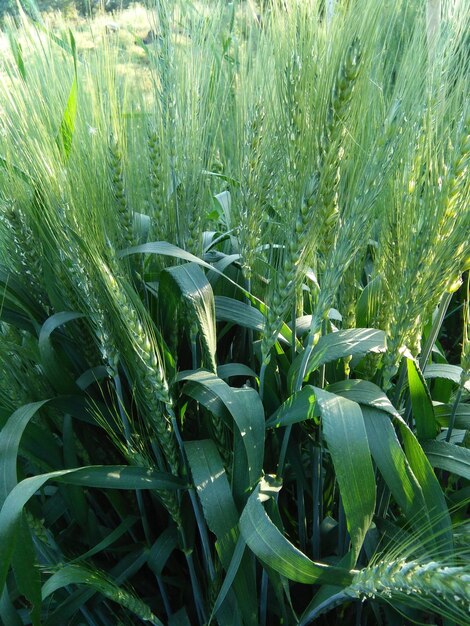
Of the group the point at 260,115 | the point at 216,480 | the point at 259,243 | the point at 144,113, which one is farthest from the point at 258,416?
the point at 144,113

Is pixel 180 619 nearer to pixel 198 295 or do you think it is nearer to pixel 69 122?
pixel 198 295

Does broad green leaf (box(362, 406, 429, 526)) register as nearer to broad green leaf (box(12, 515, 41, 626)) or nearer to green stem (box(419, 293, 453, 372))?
green stem (box(419, 293, 453, 372))

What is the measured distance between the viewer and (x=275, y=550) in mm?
654

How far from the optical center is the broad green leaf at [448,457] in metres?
0.78

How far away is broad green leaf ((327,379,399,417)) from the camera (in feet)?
2.44

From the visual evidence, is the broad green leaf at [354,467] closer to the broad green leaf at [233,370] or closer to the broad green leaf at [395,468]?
the broad green leaf at [395,468]

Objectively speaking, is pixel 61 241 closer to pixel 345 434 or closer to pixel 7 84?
pixel 7 84

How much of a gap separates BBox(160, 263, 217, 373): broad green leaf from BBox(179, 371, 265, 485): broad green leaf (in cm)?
5

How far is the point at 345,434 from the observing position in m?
0.67

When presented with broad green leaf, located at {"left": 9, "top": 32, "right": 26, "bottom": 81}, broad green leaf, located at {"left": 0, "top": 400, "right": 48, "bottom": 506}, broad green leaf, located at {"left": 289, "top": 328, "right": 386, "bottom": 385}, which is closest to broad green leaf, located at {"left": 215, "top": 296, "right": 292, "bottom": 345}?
broad green leaf, located at {"left": 289, "top": 328, "right": 386, "bottom": 385}

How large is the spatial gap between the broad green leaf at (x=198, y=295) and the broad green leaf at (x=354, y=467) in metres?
0.20

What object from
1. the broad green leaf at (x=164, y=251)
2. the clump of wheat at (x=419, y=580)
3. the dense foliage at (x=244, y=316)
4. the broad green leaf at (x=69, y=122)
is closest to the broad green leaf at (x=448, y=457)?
the dense foliage at (x=244, y=316)

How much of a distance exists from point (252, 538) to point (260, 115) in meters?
0.50

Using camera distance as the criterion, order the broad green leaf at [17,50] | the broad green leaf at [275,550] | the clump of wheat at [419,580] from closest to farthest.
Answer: the clump of wheat at [419,580]
the broad green leaf at [275,550]
the broad green leaf at [17,50]
